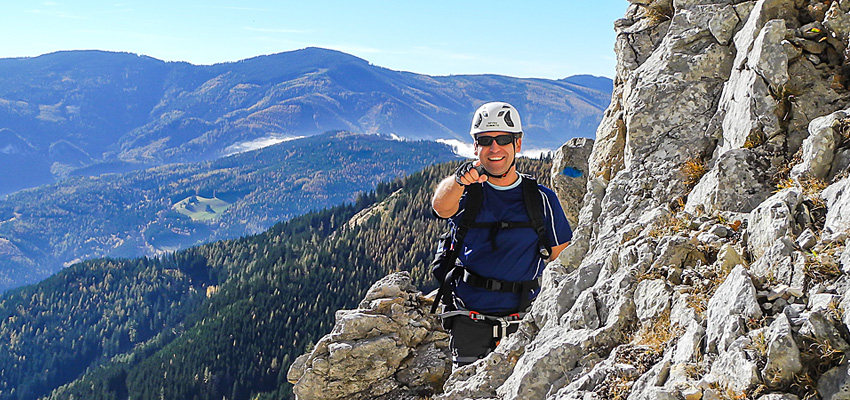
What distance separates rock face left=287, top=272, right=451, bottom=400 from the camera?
55.6ft

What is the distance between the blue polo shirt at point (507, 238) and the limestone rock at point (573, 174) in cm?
954

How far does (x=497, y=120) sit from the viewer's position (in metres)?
9.33

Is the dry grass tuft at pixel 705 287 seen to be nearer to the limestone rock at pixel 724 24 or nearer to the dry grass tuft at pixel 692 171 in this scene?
the dry grass tuft at pixel 692 171

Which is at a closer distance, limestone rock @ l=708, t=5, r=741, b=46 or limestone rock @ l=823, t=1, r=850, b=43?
limestone rock @ l=823, t=1, r=850, b=43

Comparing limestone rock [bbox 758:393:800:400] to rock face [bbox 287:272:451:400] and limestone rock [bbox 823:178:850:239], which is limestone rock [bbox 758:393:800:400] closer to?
limestone rock [bbox 823:178:850:239]

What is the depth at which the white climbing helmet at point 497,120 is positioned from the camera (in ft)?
30.4

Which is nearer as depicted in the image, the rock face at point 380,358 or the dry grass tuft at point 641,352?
the dry grass tuft at point 641,352

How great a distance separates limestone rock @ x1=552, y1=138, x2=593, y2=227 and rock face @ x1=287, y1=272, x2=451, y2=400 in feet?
19.4

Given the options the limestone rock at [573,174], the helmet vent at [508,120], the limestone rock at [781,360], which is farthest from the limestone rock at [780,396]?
the limestone rock at [573,174]

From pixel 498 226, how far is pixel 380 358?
31.6 ft

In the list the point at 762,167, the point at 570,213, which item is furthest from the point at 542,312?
the point at 570,213

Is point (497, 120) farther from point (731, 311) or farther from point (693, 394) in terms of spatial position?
point (693, 394)

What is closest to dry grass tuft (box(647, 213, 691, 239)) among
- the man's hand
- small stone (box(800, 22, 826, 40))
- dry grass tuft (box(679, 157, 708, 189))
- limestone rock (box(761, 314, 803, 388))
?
dry grass tuft (box(679, 157, 708, 189))

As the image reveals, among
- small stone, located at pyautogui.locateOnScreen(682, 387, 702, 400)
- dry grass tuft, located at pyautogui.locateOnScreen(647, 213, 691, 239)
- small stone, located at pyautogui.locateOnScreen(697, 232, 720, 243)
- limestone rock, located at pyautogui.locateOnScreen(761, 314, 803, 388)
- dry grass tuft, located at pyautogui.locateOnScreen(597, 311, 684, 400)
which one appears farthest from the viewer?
dry grass tuft, located at pyautogui.locateOnScreen(647, 213, 691, 239)
